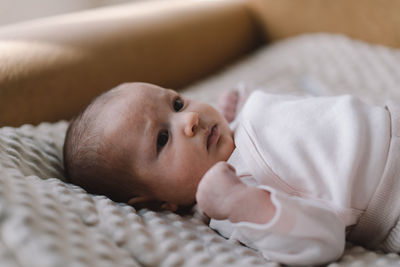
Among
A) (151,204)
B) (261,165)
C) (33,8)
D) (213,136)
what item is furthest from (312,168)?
(33,8)

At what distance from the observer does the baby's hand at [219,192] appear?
0.54 meters

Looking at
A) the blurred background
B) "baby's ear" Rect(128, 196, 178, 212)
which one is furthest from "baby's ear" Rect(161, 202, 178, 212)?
the blurred background

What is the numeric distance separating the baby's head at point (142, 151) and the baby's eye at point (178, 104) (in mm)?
35

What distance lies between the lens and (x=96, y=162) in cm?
67

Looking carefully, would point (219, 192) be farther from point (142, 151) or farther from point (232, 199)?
point (142, 151)

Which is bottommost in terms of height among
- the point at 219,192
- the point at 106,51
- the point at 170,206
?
the point at 170,206

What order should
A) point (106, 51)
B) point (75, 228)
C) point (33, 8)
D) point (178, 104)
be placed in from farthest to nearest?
point (33, 8) → point (106, 51) → point (178, 104) → point (75, 228)

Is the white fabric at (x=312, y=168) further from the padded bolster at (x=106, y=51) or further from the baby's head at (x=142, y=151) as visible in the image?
the padded bolster at (x=106, y=51)

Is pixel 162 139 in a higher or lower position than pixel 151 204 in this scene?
higher

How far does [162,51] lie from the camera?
3.85 ft

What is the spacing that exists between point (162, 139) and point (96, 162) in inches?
4.7

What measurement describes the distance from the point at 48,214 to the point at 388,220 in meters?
0.47

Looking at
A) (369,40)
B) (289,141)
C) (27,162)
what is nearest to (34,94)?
(27,162)

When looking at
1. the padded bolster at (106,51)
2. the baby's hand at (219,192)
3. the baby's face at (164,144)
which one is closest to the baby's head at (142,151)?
the baby's face at (164,144)
